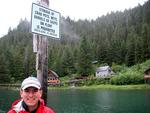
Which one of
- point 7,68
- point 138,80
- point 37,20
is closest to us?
point 37,20

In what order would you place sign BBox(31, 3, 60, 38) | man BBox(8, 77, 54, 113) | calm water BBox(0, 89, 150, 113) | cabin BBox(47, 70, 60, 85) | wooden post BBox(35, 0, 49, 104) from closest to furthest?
man BBox(8, 77, 54, 113), sign BBox(31, 3, 60, 38), wooden post BBox(35, 0, 49, 104), calm water BBox(0, 89, 150, 113), cabin BBox(47, 70, 60, 85)

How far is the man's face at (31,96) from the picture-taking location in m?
3.65

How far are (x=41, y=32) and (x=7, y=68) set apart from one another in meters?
86.3

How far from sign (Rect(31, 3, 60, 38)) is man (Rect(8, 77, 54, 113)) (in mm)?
1823

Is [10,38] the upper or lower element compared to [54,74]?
upper

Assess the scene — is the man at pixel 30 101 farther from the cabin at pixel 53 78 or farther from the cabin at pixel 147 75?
the cabin at pixel 53 78

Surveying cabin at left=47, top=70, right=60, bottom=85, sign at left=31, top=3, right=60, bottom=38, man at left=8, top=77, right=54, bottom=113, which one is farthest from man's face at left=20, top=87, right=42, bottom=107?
cabin at left=47, top=70, right=60, bottom=85

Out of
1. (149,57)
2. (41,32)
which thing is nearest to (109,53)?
(149,57)

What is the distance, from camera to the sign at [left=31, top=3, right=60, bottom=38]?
5.36 m

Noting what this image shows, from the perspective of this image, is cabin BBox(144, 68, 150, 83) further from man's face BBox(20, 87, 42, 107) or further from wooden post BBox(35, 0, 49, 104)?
man's face BBox(20, 87, 42, 107)

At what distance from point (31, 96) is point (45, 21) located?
7.25ft

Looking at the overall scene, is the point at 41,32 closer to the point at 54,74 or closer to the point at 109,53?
the point at 54,74

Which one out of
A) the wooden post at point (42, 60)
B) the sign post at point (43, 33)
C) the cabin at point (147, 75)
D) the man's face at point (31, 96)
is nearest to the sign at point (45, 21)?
the sign post at point (43, 33)

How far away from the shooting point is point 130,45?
104m
